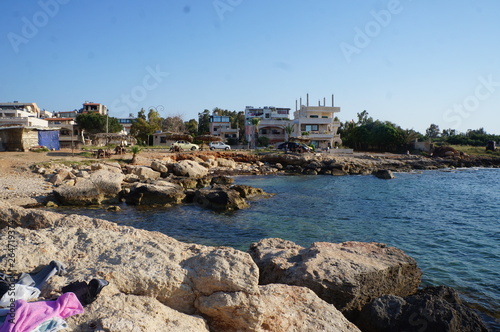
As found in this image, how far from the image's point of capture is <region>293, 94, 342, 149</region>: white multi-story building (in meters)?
63.9

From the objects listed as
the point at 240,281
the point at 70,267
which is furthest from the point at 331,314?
the point at 70,267

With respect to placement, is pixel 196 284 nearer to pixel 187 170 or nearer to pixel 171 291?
pixel 171 291

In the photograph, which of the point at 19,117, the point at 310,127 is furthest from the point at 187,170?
the point at 310,127

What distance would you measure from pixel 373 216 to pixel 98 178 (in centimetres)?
1489

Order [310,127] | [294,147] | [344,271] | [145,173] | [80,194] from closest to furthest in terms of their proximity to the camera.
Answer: [344,271]
[80,194]
[145,173]
[294,147]
[310,127]

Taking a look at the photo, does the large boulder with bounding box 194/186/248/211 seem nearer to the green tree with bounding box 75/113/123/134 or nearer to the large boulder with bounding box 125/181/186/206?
the large boulder with bounding box 125/181/186/206

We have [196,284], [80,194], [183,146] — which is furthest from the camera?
[183,146]

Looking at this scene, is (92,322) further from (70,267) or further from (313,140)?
(313,140)

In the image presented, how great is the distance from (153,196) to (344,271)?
574 inches

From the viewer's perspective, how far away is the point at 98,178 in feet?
65.9

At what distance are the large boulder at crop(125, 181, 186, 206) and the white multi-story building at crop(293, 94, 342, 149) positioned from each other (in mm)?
43883

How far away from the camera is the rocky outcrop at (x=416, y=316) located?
595cm

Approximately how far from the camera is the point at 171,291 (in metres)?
4.71

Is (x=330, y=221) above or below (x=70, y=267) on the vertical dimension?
below
